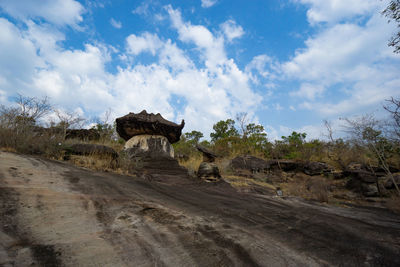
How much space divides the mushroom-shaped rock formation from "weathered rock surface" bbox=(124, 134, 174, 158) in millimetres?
221

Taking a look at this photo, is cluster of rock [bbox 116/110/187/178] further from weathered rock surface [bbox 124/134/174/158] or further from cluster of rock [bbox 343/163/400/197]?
cluster of rock [bbox 343/163/400/197]

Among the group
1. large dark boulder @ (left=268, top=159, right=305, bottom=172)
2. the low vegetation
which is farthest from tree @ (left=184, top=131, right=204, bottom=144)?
large dark boulder @ (left=268, top=159, right=305, bottom=172)

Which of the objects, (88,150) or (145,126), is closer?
(88,150)

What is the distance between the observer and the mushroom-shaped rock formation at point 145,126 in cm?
748

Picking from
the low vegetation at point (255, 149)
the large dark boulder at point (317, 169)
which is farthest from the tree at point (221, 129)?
the large dark boulder at point (317, 169)

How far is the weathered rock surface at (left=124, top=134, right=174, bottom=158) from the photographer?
23.5ft

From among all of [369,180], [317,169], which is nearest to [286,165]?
[317,169]

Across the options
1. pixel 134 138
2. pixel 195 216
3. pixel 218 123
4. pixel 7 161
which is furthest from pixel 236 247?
pixel 218 123

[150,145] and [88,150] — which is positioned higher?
[150,145]

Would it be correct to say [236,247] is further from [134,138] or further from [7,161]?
[134,138]

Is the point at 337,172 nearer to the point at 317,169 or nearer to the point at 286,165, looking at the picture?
the point at 317,169

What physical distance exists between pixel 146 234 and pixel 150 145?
606 cm

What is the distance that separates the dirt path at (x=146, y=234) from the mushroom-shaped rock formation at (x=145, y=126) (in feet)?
16.7

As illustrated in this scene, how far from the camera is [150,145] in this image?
734 cm
